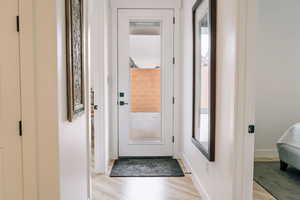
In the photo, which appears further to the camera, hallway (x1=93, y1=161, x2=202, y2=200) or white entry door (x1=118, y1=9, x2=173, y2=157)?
white entry door (x1=118, y1=9, x2=173, y2=157)

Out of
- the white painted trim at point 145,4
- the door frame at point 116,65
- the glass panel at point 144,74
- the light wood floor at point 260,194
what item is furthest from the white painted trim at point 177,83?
the light wood floor at point 260,194

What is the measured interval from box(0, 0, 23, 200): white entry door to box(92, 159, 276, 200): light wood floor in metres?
1.38

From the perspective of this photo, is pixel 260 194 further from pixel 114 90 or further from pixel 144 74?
pixel 114 90

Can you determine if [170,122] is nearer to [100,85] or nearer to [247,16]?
[100,85]

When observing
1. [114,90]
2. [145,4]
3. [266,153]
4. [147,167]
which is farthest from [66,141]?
[266,153]

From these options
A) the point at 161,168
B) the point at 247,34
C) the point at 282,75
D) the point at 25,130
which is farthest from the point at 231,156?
the point at 282,75

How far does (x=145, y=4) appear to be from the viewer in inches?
165

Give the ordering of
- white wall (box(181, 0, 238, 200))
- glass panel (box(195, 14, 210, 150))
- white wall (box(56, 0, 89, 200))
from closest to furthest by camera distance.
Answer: white wall (box(56, 0, 89, 200))
white wall (box(181, 0, 238, 200))
glass panel (box(195, 14, 210, 150))

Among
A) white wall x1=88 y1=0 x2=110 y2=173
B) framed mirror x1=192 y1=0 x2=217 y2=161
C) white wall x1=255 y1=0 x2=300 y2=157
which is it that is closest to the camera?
framed mirror x1=192 y1=0 x2=217 y2=161

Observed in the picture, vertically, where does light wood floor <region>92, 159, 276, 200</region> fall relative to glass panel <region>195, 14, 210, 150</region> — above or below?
below

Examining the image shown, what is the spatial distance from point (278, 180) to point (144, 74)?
2355 mm

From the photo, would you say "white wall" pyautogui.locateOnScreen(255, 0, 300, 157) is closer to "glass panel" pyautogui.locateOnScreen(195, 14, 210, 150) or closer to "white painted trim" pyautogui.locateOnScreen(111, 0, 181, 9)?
"white painted trim" pyautogui.locateOnScreen(111, 0, 181, 9)

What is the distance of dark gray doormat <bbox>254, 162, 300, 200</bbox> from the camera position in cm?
283

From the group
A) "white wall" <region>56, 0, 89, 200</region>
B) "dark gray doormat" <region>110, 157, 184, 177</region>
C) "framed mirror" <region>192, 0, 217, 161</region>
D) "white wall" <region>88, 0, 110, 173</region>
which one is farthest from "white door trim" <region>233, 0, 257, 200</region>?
"white wall" <region>88, 0, 110, 173</region>
